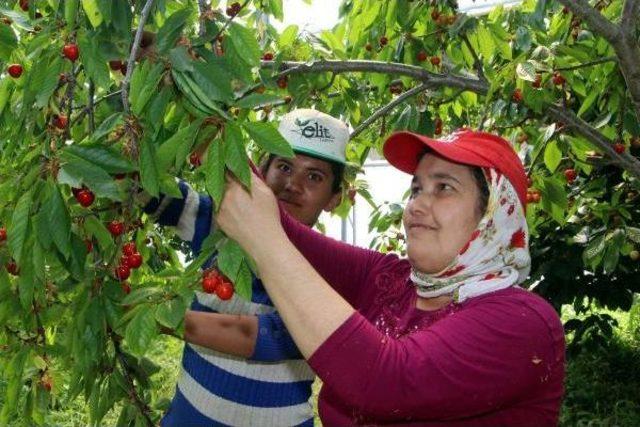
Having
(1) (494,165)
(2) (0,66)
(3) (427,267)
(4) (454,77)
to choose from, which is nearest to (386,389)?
(3) (427,267)

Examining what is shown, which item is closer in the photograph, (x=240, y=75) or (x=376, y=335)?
(x=376, y=335)

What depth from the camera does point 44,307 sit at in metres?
1.68

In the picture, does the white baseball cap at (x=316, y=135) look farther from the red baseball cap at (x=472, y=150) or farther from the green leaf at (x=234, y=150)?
the green leaf at (x=234, y=150)

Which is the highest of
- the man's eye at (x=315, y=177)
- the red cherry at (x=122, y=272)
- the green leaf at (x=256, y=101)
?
the man's eye at (x=315, y=177)

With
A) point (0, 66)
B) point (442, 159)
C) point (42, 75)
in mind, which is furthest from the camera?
point (0, 66)

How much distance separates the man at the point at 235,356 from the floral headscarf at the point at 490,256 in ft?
A: 1.71

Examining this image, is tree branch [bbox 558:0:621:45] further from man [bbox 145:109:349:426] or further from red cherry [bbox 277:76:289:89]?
red cherry [bbox 277:76:289:89]

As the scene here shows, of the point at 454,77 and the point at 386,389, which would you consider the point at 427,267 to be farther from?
the point at 454,77

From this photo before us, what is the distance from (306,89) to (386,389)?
5.60 feet

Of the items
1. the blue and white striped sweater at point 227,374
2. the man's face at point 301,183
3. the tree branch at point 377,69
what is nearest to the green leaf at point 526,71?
the tree branch at point 377,69

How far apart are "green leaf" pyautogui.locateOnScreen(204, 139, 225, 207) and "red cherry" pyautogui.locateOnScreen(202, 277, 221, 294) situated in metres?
0.16

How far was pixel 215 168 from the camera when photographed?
1.20m

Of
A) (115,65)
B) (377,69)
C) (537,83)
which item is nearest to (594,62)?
(537,83)

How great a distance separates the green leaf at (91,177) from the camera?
1.26 m
